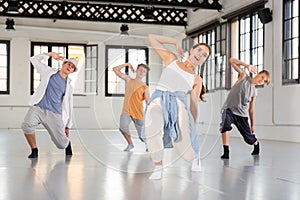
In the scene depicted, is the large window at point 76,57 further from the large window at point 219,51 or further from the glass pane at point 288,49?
the glass pane at point 288,49

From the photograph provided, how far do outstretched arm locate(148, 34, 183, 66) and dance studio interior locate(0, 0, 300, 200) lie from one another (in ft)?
1.08

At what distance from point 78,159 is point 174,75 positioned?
204cm

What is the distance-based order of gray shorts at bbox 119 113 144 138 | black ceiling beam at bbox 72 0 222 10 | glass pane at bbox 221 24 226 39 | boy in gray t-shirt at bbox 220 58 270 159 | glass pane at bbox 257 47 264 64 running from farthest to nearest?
1. glass pane at bbox 221 24 226 39
2. black ceiling beam at bbox 72 0 222 10
3. glass pane at bbox 257 47 264 64
4. gray shorts at bbox 119 113 144 138
5. boy in gray t-shirt at bbox 220 58 270 159

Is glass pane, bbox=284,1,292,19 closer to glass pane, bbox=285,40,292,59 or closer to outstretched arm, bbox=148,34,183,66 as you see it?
glass pane, bbox=285,40,292,59

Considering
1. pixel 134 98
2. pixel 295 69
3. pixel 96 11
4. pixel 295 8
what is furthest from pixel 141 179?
pixel 96 11

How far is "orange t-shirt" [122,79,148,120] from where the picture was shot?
21.2 feet

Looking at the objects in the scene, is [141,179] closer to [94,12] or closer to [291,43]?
[291,43]

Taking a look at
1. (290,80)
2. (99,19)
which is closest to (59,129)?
(290,80)

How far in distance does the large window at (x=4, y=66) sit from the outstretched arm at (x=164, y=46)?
41.7 feet

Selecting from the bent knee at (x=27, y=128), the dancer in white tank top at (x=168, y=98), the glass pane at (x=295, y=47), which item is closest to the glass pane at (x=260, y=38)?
the glass pane at (x=295, y=47)

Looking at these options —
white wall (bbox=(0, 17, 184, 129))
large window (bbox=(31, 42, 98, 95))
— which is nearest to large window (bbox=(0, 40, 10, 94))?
white wall (bbox=(0, 17, 184, 129))

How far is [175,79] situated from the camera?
3.84 meters

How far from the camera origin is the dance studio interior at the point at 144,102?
3.48 meters

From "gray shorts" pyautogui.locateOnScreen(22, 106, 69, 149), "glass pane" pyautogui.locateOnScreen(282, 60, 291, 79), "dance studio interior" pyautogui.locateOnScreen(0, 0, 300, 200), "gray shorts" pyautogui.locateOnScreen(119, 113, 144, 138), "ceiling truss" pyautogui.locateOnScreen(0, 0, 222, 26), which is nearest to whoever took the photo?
"dance studio interior" pyautogui.locateOnScreen(0, 0, 300, 200)
